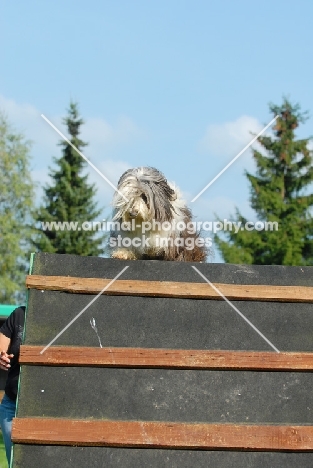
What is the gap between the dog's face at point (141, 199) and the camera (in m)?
5.01

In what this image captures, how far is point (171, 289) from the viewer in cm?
352

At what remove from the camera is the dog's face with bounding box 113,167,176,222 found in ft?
16.4

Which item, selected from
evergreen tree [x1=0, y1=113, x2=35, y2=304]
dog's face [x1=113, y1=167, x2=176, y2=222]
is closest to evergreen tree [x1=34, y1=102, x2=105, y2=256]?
evergreen tree [x1=0, y1=113, x2=35, y2=304]

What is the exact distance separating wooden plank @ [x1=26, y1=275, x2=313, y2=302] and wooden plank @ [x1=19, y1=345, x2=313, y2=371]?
0.28m

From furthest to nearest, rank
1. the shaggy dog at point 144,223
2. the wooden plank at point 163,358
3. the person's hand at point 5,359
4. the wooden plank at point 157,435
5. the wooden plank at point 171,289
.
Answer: the shaggy dog at point 144,223, the person's hand at point 5,359, the wooden plank at point 171,289, the wooden plank at point 163,358, the wooden plank at point 157,435

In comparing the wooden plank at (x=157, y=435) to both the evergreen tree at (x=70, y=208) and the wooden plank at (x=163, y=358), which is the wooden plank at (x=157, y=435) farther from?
the evergreen tree at (x=70, y=208)

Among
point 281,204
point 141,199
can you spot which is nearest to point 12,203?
point 281,204

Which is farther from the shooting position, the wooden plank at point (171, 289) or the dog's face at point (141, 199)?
the dog's face at point (141, 199)

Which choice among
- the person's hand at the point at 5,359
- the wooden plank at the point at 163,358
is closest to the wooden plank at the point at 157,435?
the wooden plank at the point at 163,358

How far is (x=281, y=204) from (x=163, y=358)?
22727mm

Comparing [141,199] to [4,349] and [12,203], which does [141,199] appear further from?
[12,203]

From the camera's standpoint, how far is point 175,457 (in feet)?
10.7

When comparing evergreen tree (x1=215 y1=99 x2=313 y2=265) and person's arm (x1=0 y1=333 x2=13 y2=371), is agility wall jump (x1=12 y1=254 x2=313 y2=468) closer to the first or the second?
person's arm (x1=0 y1=333 x2=13 y2=371)

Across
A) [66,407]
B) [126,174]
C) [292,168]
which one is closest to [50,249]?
[292,168]
